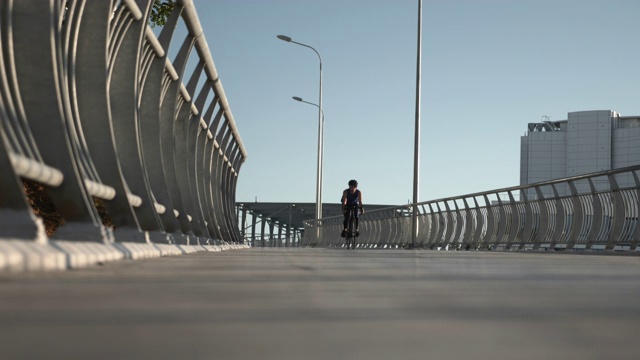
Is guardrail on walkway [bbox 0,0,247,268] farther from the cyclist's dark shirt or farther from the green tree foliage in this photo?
the cyclist's dark shirt

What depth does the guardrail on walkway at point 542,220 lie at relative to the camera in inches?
661

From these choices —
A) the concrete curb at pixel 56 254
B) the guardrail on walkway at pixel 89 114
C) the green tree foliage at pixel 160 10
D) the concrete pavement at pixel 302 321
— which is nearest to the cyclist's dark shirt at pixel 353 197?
the green tree foliage at pixel 160 10

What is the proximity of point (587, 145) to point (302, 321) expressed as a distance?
14311 cm

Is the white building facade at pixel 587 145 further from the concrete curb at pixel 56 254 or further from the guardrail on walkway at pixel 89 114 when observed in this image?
the concrete curb at pixel 56 254

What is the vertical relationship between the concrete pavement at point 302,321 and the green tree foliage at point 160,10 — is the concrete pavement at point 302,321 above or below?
below

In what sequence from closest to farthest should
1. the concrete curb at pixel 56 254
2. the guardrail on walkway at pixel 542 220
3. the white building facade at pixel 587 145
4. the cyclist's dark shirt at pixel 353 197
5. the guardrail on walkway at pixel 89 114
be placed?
the concrete curb at pixel 56 254 → the guardrail on walkway at pixel 89 114 → the guardrail on walkway at pixel 542 220 → the cyclist's dark shirt at pixel 353 197 → the white building facade at pixel 587 145

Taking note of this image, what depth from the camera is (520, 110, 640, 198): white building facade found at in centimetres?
13900

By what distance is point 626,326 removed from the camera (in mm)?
2127

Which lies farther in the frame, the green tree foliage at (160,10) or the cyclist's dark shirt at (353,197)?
the cyclist's dark shirt at (353,197)

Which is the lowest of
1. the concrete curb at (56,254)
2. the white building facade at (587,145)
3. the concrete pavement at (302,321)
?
the concrete pavement at (302,321)

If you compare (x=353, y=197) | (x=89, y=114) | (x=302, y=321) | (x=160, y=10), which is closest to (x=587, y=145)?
(x=353, y=197)

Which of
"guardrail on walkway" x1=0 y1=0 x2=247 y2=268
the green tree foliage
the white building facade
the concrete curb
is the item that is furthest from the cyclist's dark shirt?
the white building facade

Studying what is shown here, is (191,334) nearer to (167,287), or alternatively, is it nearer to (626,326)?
(626,326)

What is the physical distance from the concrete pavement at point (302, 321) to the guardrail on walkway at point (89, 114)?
4.51 ft
